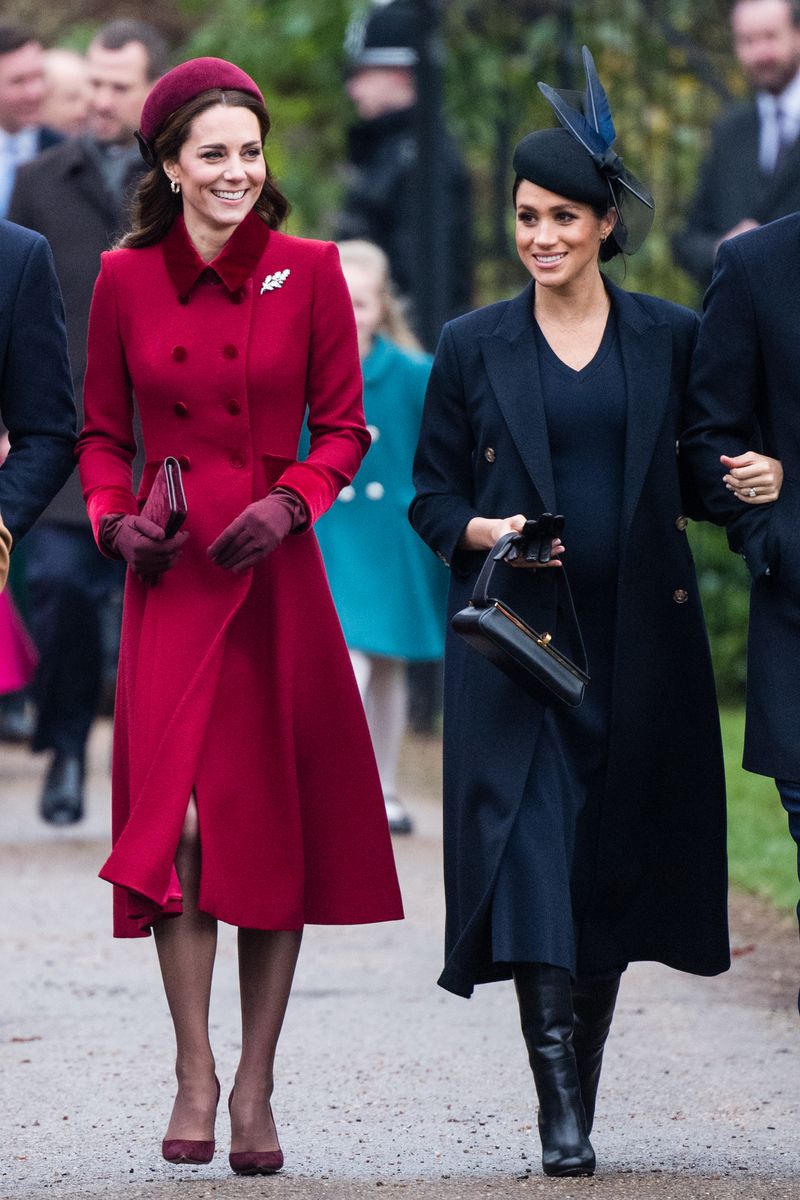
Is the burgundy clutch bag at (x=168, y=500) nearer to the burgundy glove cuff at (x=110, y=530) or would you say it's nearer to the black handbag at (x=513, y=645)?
the burgundy glove cuff at (x=110, y=530)

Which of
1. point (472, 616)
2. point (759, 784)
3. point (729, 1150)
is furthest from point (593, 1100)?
point (759, 784)

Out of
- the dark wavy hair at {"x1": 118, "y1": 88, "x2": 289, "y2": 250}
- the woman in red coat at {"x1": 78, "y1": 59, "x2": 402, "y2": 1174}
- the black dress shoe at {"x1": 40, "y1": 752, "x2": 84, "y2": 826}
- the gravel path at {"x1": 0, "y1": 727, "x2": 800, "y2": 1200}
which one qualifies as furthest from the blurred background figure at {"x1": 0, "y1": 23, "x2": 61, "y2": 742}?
the woman in red coat at {"x1": 78, "y1": 59, "x2": 402, "y2": 1174}

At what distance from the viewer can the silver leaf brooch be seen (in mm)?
4582

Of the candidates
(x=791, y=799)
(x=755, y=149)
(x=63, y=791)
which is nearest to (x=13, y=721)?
(x=63, y=791)

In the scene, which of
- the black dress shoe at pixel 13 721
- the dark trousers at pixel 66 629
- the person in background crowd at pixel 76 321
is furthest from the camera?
the black dress shoe at pixel 13 721

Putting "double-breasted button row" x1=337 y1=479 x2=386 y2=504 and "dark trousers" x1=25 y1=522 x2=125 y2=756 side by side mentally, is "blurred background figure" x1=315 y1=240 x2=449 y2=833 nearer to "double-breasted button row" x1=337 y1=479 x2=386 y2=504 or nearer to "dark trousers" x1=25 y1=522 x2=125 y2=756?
"double-breasted button row" x1=337 y1=479 x2=386 y2=504

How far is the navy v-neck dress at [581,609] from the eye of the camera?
4488 millimetres

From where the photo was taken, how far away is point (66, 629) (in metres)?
8.32

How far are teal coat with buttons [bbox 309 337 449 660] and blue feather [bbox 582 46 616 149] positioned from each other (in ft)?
10.9

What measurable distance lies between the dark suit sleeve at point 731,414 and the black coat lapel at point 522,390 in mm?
286

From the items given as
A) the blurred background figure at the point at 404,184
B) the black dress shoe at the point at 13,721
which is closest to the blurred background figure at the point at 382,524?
the blurred background figure at the point at 404,184

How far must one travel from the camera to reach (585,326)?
4.65 meters

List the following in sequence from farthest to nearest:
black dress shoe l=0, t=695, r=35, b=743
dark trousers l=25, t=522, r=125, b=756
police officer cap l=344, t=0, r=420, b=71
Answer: police officer cap l=344, t=0, r=420, b=71
black dress shoe l=0, t=695, r=35, b=743
dark trousers l=25, t=522, r=125, b=756

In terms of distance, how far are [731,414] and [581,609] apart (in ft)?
1.46
